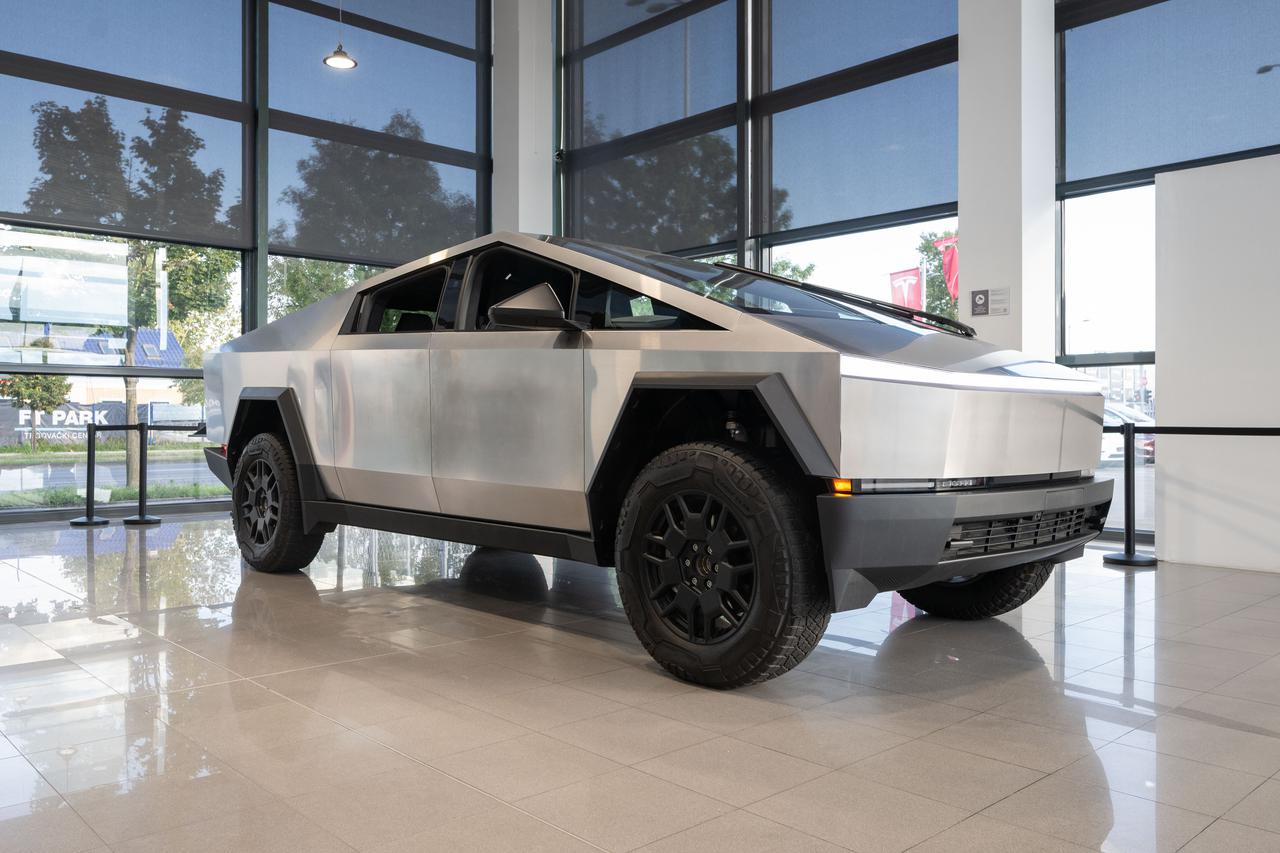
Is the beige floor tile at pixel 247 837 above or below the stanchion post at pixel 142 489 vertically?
below

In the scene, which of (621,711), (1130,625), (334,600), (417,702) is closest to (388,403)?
(334,600)

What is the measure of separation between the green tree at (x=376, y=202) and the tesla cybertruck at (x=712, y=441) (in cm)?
568

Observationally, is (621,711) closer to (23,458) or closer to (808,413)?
(808,413)

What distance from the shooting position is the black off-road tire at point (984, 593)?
348 cm

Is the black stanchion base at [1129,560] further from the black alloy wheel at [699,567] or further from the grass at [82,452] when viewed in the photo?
the grass at [82,452]

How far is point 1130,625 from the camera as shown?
370 centimetres

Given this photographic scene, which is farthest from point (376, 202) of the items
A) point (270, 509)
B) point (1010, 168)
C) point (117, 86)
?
point (1010, 168)

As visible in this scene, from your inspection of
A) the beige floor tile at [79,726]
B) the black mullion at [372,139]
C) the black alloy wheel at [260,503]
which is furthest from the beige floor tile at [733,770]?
the black mullion at [372,139]

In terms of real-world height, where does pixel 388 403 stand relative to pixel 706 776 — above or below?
above

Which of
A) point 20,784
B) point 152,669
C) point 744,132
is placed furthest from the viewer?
point 744,132

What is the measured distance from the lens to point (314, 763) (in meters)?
2.15

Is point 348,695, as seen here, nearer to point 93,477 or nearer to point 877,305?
point 877,305

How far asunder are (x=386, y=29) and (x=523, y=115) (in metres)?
1.57

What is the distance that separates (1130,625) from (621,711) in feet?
7.32
